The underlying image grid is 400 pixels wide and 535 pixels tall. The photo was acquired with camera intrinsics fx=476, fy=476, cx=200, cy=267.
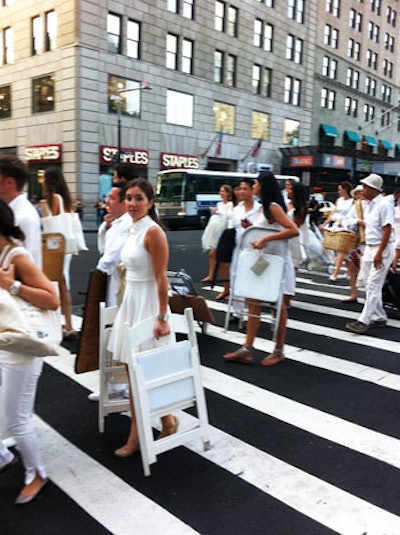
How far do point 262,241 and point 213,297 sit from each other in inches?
147

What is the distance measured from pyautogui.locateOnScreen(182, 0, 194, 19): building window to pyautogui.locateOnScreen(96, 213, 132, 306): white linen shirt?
104ft

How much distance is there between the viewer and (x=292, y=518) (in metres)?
2.80

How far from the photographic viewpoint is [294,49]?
4091 centimetres

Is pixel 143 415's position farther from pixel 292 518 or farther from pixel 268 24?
pixel 268 24

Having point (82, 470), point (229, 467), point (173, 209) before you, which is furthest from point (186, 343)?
point (173, 209)

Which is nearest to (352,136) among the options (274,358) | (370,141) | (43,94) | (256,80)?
(370,141)

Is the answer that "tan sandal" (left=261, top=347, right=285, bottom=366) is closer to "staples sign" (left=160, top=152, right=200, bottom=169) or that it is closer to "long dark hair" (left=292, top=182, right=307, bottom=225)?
"long dark hair" (left=292, top=182, right=307, bottom=225)

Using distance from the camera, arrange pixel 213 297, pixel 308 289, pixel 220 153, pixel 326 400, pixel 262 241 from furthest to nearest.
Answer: pixel 220 153, pixel 308 289, pixel 213 297, pixel 262 241, pixel 326 400

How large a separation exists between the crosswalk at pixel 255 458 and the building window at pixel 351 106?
49043 mm

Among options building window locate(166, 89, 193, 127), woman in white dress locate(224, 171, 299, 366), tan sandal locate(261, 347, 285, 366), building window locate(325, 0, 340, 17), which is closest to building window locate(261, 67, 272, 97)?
building window locate(166, 89, 193, 127)

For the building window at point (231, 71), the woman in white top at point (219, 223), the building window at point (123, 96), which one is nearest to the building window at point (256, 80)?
the building window at point (231, 71)

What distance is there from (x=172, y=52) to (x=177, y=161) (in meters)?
7.09

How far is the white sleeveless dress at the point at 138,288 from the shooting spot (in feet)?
11.1

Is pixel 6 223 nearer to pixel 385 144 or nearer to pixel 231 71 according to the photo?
pixel 231 71
